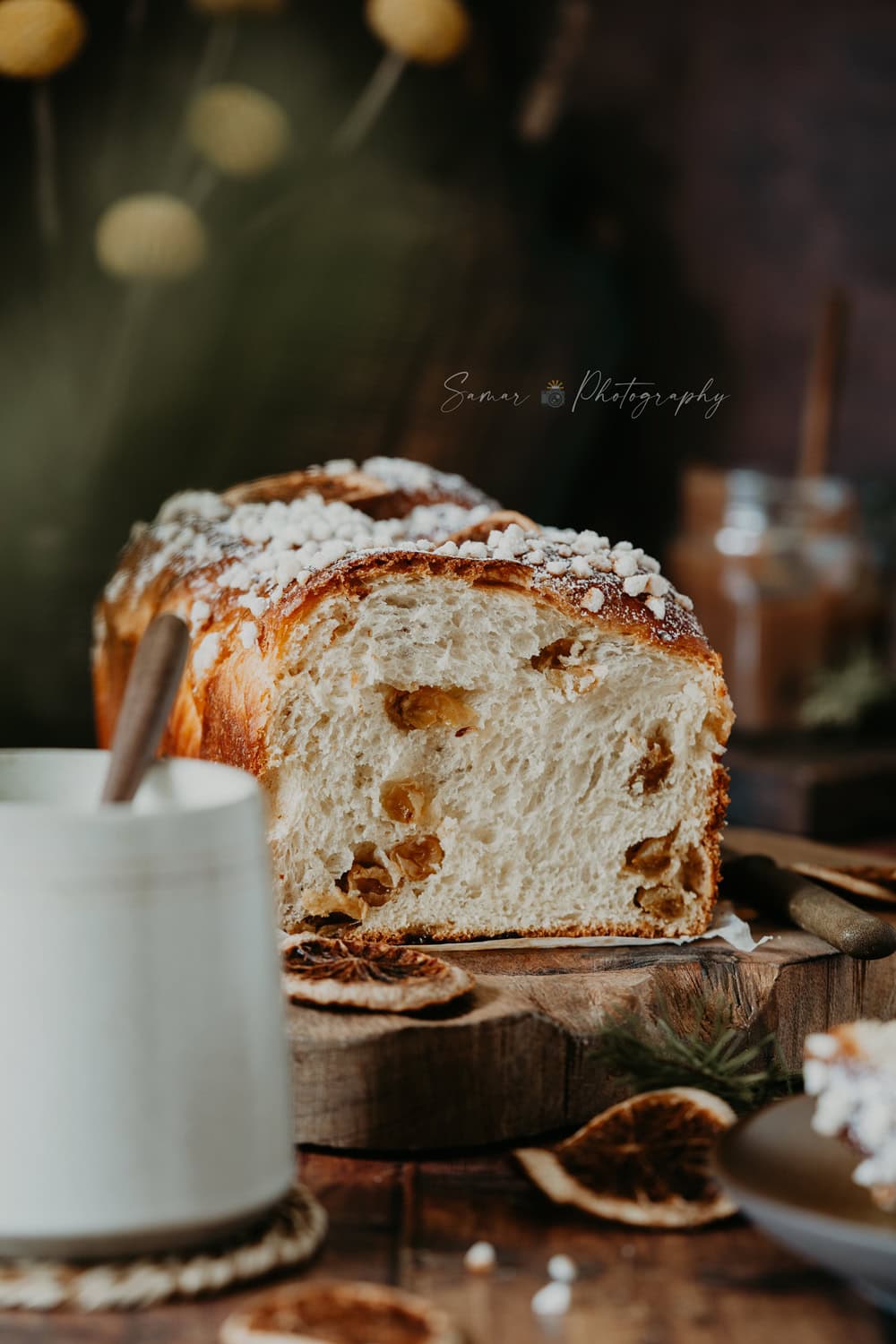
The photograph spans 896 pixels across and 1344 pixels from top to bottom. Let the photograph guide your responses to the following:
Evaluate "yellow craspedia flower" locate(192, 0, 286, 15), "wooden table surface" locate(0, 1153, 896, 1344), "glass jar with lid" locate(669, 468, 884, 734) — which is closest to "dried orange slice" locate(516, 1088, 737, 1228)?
"wooden table surface" locate(0, 1153, 896, 1344)

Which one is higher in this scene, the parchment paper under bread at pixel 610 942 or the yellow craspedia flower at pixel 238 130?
the yellow craspedia flower at pixel 238 130

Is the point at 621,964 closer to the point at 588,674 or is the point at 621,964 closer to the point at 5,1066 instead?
the point at 588,674

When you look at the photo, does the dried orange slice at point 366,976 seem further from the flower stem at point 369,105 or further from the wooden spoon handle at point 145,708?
the flower stem at point 369,105

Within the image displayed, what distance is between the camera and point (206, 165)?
3.39 m

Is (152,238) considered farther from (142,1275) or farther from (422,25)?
(142,1275)

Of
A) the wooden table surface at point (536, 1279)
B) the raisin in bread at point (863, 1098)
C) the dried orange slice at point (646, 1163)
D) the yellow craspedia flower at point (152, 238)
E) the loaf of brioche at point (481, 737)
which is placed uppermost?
the yellow craspedia flower at point (152, 238)

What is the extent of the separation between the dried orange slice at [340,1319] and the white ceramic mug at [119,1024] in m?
0.08

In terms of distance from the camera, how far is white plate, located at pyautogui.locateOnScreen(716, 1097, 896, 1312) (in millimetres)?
1051

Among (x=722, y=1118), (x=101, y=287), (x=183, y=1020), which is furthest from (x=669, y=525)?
(x=183, y=1020)

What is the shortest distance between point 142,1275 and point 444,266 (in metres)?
2.43

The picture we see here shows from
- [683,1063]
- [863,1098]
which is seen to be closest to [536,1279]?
[863,1098]

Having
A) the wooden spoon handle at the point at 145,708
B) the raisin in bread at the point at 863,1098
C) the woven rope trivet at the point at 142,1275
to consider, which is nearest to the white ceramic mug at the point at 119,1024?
the woven rope trivet at the point at 142,1275

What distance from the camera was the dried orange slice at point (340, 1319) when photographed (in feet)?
3.35

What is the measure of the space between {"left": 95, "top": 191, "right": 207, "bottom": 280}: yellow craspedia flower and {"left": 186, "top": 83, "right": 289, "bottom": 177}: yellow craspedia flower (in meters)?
0.19
